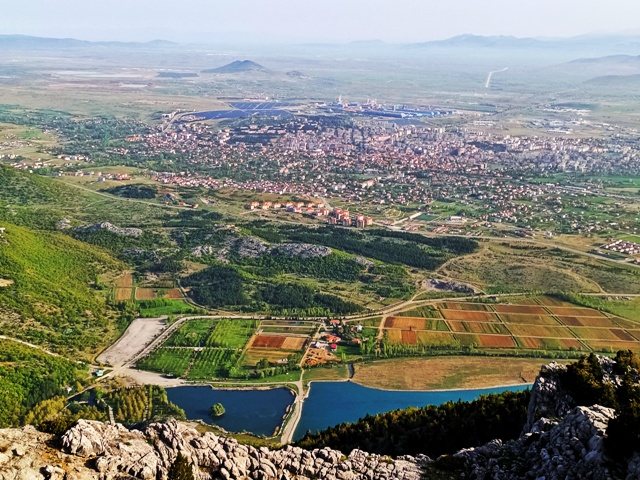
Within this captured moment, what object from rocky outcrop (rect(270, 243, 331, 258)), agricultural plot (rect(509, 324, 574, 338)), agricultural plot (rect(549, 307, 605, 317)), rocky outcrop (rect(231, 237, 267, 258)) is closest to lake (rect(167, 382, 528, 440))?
agricultural plot (rect(509, 324, 574, 338))

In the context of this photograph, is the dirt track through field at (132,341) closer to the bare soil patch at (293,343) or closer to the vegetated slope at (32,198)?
the bare soil patch at (293,343)

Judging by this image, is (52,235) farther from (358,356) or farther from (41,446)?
(41,446)

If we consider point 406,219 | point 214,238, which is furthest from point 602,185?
point 214,238

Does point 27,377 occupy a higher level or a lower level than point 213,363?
higher

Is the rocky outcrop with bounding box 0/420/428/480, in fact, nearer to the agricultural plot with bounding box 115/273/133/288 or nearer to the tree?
the tree

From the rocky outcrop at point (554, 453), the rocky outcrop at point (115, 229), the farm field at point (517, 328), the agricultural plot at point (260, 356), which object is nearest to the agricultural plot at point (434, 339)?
the farm field at point (517, 328)

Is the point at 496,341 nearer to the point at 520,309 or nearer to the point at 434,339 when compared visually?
the point at 434,339

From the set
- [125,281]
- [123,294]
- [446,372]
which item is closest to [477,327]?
[446,372]
